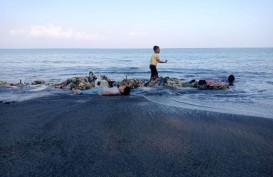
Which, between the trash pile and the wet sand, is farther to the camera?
the trash pile

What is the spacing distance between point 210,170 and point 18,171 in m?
2.59

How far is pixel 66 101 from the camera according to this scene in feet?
31.0

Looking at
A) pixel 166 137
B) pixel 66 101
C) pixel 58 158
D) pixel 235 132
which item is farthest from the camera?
pixel 66 101

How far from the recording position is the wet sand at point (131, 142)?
3.92 metres

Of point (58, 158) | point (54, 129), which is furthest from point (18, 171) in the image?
point (54, 129)

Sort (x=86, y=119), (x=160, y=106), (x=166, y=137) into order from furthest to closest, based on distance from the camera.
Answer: (x=160, y=106), (x=86, y=119), (x=166, y=137)

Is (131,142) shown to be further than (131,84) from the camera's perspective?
No

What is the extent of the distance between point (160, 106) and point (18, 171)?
5.26m

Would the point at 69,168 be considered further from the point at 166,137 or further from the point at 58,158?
the point at 166,137

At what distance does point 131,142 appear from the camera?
16.6 ft

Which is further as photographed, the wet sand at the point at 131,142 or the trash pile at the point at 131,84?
the trash pile at the point at 131,84

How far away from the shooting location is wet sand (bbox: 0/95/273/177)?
3924mm

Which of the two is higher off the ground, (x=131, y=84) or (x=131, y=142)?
(x=131, y=142)

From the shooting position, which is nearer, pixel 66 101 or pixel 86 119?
pixel 86 119
